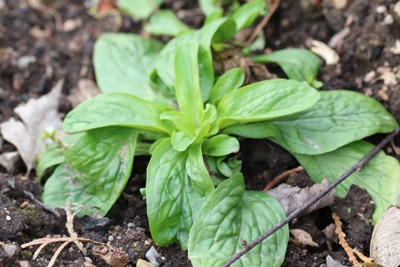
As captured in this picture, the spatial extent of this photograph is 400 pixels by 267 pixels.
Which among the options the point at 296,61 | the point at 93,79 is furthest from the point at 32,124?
the point at 296,61

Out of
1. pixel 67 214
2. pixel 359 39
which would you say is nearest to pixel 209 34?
pixel 359 39

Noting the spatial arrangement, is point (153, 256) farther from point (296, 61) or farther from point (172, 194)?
point (296, 61)

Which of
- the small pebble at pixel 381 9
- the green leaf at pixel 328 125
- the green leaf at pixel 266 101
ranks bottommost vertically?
the green leaf at pixel 328 125

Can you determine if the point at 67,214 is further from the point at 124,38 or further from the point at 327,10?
the point at 327,10

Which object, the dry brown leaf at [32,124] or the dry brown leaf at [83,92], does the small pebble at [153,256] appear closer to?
the dry brown leaf at [32,124]

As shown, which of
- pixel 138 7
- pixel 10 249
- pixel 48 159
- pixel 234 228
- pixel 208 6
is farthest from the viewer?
pixel 138 7

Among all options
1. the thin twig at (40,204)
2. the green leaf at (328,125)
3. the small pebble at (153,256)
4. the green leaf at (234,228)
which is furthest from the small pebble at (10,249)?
the green leaf at (328,125)
